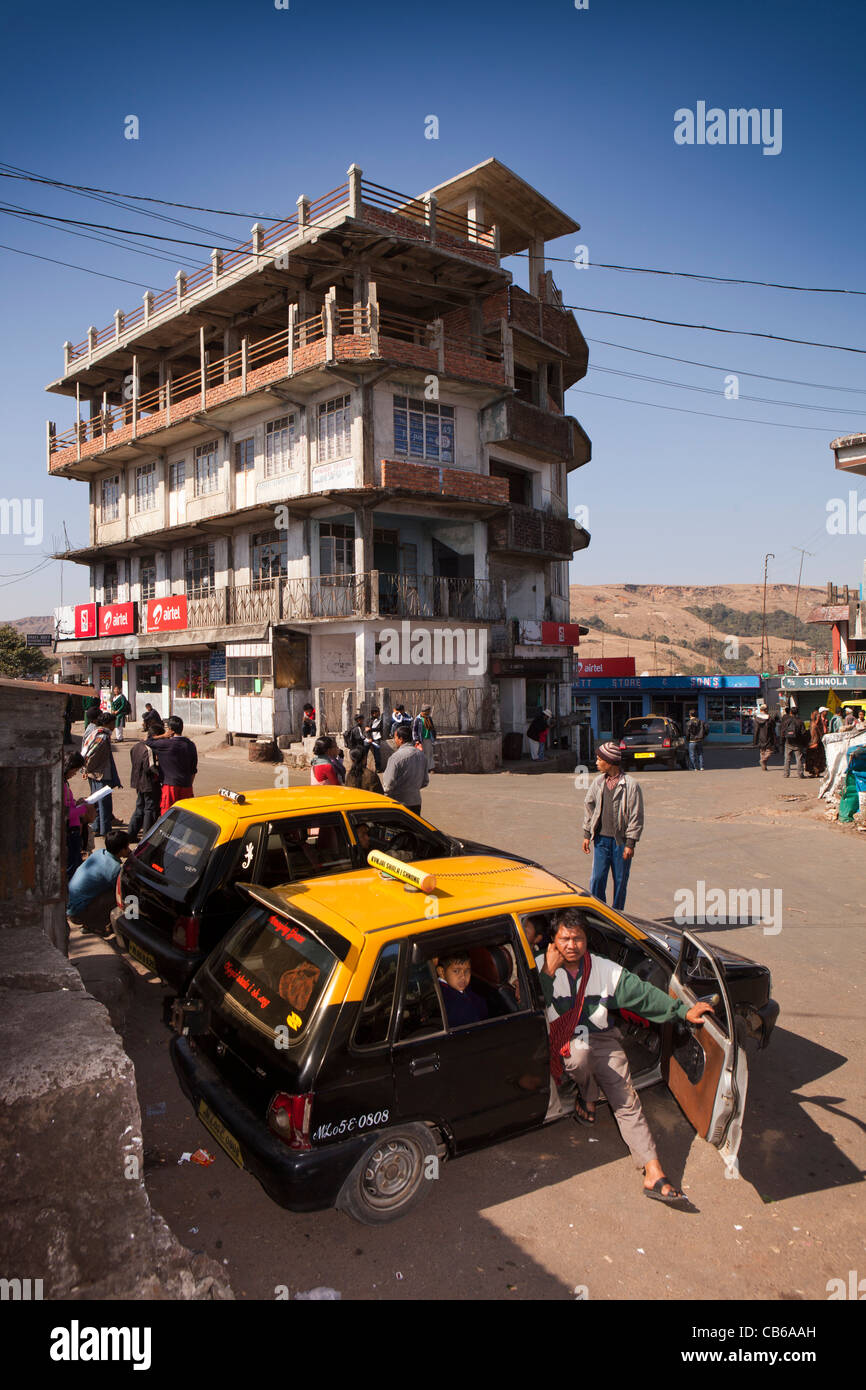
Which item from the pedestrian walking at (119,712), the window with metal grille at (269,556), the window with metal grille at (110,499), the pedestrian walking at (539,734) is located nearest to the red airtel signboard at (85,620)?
the window with metal grille at (110,499)

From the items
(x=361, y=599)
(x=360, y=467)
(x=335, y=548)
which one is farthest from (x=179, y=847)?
(x=335, y=548)

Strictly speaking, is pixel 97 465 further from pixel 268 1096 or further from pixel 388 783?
pixel 268 1096

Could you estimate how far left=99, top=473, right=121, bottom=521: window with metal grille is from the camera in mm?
33688

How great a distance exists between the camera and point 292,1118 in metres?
3.22

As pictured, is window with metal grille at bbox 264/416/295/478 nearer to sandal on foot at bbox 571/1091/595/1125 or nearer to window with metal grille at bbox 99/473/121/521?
window with metal grille at bbox 99/473/121/521

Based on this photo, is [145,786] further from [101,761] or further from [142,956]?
[142,956]

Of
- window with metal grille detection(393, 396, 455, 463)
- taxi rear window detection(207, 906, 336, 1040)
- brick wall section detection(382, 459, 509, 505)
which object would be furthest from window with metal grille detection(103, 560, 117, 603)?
taxi rear window detection(207, 906, 336, 1040)

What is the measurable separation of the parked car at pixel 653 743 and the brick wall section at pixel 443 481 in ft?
27.2

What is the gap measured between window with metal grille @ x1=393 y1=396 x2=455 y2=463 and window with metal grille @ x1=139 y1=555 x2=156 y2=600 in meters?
14.2

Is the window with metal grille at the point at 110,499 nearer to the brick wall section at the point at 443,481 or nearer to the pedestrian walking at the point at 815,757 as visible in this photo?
the brick wall section at the point at 443,481

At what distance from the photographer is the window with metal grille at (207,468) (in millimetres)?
28109

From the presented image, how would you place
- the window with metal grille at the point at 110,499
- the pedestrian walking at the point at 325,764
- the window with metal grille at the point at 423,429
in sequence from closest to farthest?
the pedestrian walking at the point at 325,764, the window with metal grille at the point at 423,429, the window with metal grille at the point at 110,499

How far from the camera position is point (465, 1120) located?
359 centimetres

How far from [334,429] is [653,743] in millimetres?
13549
